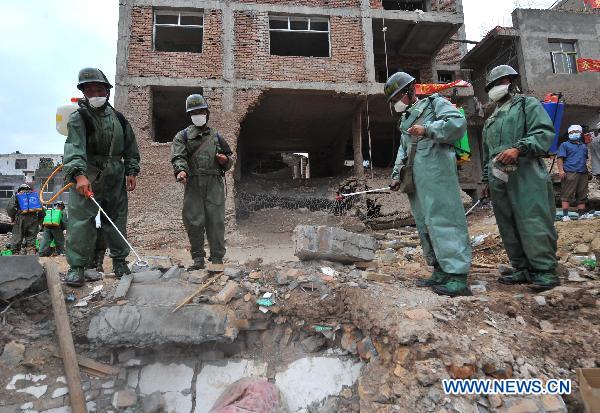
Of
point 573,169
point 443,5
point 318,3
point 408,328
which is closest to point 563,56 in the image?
point 443,5

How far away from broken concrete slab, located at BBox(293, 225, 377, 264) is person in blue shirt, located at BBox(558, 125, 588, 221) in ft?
15.5

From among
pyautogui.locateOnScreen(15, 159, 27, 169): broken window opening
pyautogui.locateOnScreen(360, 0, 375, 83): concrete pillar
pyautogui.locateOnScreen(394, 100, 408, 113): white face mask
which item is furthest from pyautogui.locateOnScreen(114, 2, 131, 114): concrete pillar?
pyautogui.locateOnScreen(15, 159, 27, 169): broken window opening

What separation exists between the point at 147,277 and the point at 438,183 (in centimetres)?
255

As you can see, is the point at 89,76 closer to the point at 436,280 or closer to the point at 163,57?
the point at 436,280

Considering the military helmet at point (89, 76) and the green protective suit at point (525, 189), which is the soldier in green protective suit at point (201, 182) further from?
the green protective suit at point (525, 189)

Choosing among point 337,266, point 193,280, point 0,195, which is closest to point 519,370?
point 337,266

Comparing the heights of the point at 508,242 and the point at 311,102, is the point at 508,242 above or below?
below

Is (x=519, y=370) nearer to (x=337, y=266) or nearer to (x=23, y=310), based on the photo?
(x=337, y=266)

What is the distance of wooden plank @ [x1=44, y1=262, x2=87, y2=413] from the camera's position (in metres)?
2.34

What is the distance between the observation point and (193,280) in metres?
3.15

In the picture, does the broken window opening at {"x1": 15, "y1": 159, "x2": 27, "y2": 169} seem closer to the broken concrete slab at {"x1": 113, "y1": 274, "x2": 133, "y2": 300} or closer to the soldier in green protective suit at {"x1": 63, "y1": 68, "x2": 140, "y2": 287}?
the soldier in green protective suit at {"x1": 63, "y1": 68, "x2": 140, "y2": 287}

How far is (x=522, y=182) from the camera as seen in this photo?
3008mm

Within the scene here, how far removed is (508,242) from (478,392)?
1.73 metres

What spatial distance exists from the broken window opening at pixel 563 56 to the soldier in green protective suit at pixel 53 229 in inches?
672
